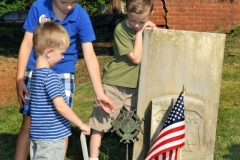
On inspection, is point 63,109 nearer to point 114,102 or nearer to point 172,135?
point 172,135

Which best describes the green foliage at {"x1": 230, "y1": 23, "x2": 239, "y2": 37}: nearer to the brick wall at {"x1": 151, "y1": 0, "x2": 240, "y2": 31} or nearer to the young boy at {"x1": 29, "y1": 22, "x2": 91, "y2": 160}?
the brick wall at {"x1": 151, "y1": 0, "x2": 240, "y2": 31}

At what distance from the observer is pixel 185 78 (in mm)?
4270

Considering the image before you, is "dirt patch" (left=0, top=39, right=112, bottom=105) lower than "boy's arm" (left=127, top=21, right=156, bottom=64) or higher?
lower

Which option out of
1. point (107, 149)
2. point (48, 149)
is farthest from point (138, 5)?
point (107, 149)

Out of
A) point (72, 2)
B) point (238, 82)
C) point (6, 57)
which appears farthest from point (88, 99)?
point (6, 57)

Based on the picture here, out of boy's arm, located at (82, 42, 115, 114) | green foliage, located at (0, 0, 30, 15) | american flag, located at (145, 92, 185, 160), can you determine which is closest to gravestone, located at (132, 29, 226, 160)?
american flag, located at (145, 92, 185, 160)

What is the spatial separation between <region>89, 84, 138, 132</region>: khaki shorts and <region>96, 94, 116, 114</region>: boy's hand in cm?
30

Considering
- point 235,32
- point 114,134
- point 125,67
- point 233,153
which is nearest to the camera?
point 125,67

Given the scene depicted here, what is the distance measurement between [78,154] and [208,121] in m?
1.60

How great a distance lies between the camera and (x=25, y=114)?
4.43 m

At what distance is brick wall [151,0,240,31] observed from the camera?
34.4 ft

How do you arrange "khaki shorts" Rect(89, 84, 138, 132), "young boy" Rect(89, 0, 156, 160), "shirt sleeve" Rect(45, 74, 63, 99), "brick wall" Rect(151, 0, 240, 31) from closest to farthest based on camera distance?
1. "shirt sleeve" Rect(45, 74, 63, 99)
2. "young boy" Rect(89, 0, 156, 160)
3. "khaki shorts" Rect(89, 84, 138, 132)
4. "brick wall" Rect(151, 0, 240, 31)

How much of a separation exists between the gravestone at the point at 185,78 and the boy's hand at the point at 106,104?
263 mm

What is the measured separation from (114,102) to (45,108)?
1099 mm
